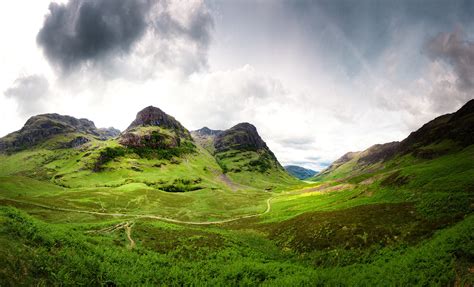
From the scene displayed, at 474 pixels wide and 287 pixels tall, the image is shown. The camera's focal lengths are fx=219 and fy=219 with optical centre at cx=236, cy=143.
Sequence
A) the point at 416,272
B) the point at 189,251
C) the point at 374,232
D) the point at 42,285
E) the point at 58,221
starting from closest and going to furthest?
the point at 42,285 → the point at 416,272 → the point at 374,232 → the point at 189,251 → the point at 58,221

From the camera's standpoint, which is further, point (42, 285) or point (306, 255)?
point (306, 255)

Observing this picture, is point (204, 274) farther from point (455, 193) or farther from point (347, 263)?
point (455, 193)

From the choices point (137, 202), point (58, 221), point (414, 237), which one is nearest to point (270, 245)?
point (414, 237)

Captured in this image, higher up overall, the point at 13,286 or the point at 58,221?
the point at 13,286

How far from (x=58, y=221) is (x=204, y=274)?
52.8 meters

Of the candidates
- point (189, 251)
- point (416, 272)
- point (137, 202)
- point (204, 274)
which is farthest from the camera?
point (137, 202)

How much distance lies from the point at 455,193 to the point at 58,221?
86138 mm

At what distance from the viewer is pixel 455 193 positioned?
35.3 m

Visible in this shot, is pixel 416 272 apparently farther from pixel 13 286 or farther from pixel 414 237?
pixel 13 286

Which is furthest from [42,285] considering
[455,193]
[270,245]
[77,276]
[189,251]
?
[455,193]

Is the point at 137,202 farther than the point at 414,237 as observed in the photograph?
Yes

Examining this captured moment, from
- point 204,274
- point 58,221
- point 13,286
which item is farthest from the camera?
point 58,221

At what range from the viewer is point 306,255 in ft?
107

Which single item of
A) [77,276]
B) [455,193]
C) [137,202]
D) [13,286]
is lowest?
[137,202]
